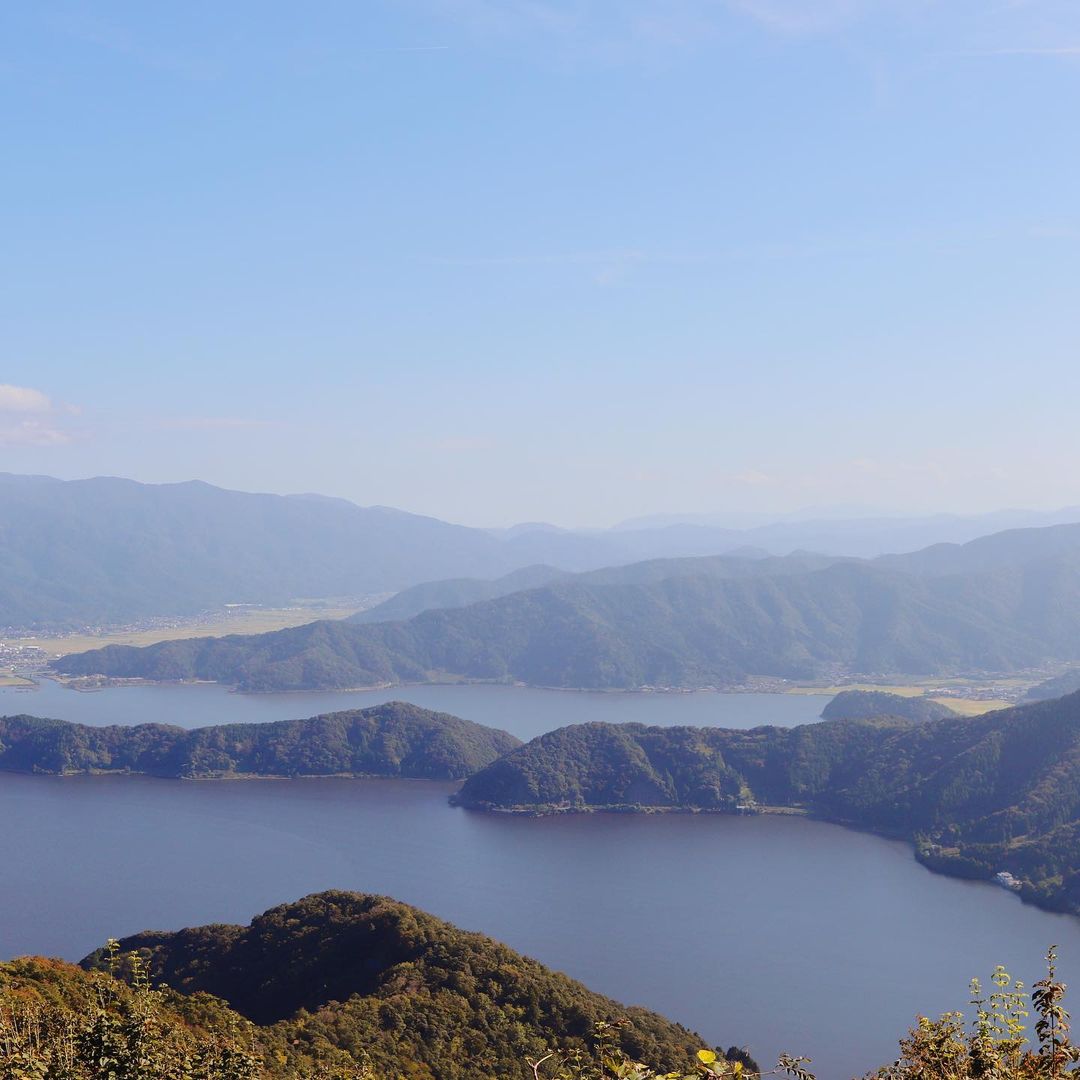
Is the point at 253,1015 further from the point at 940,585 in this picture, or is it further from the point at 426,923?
the point at 940,585

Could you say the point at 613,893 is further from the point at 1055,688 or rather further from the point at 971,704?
the point at 1055,688

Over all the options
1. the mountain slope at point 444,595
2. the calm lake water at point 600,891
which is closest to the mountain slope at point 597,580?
the mountain slope at point 444,595

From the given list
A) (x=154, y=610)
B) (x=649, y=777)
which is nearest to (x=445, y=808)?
(x=649, y=777)

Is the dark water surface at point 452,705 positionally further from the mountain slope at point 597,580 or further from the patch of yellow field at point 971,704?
the mountain slope at point 597,580

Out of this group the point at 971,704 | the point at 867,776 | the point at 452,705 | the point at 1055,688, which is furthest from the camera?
the point at 452,705

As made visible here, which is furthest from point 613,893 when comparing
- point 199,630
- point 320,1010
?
point 199,630
